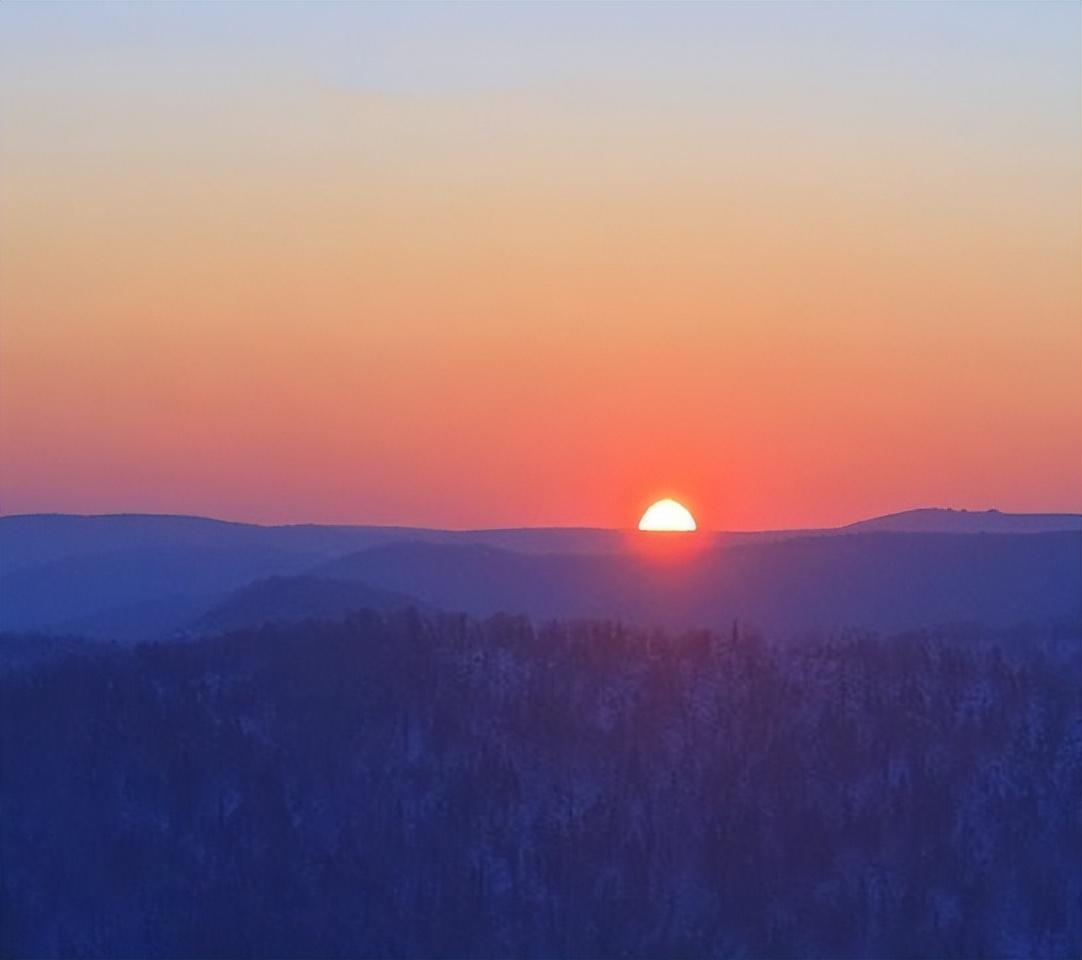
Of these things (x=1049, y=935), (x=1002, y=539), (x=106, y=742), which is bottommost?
(x=1049, y=935)

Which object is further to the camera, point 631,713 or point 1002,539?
point 1002,539

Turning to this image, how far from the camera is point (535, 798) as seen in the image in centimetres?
7244

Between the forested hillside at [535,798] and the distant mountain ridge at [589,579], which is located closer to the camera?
the forested hillside at [535,798]

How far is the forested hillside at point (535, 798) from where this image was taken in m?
67.0

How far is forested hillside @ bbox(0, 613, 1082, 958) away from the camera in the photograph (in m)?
67.0

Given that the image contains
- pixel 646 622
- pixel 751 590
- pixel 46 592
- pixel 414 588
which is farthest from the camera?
pixel 46 592

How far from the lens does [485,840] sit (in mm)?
70500

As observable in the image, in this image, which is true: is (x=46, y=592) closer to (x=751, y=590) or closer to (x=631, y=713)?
(x=751, y=590)

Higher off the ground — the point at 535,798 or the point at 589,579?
the point at 589,579

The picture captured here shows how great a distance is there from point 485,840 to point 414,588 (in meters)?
61.4

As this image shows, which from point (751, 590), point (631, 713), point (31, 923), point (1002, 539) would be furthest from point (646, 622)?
point (31, 923)

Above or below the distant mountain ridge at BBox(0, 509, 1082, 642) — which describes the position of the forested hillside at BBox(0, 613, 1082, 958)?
below

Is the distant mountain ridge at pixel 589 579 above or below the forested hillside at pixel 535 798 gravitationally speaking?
above

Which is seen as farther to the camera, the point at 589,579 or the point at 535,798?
the point at 589,579
